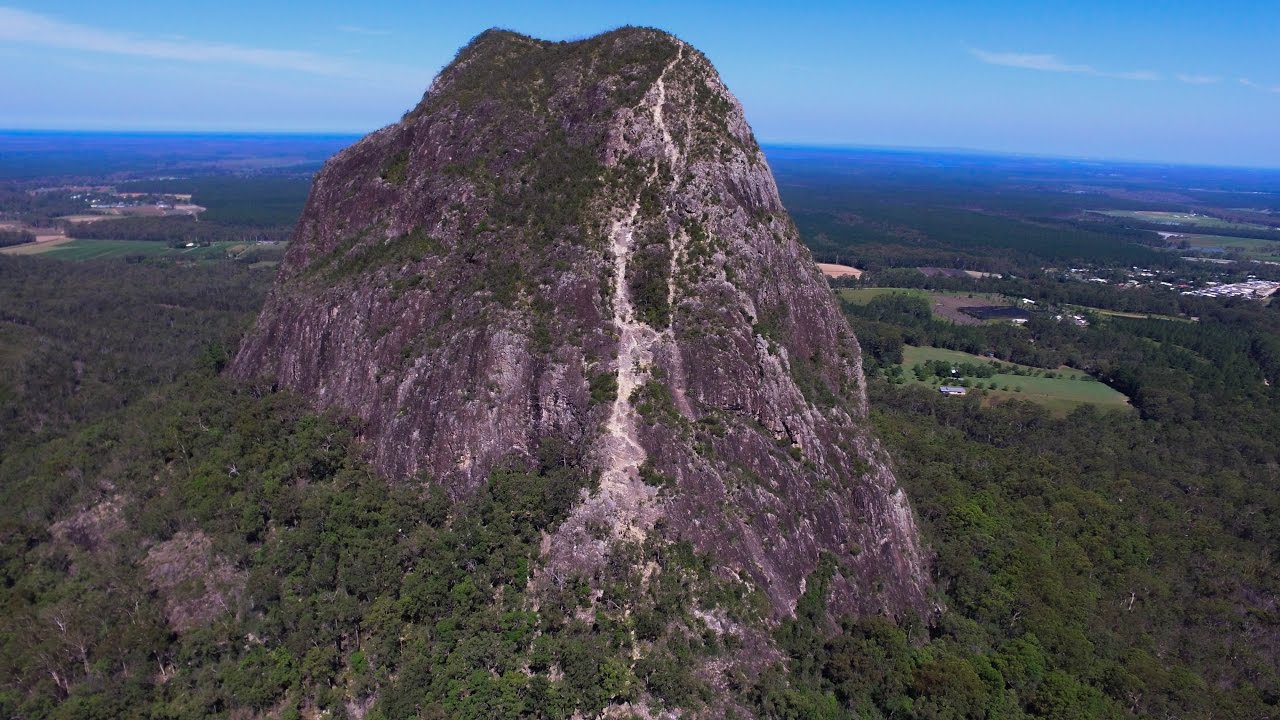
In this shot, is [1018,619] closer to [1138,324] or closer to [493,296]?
[493,296]

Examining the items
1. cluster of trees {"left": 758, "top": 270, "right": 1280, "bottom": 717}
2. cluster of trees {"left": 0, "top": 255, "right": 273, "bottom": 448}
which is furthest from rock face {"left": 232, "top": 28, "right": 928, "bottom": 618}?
cluster of trees {"left": 0, "top": 255, "right": 273, "bottom": 448}

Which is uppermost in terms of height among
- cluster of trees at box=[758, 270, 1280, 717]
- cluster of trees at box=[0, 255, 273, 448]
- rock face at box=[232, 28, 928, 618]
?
rock face at box=[232, 28, 928, 618]

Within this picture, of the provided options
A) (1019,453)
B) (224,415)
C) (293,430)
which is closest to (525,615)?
(293,430)

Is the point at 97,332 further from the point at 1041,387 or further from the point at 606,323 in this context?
the point at 1041,387

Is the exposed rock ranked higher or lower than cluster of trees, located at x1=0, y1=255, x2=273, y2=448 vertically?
lower

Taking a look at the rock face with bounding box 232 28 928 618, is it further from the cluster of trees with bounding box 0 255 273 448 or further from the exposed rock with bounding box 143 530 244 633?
the cluster of trees with bounding box 0 255 273 448
